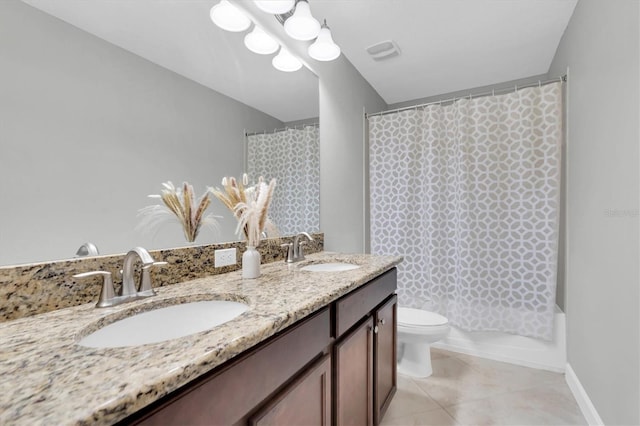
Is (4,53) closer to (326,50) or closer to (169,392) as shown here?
(169,392)

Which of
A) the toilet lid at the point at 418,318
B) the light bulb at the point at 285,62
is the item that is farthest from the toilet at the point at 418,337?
the light bulb at the point at 285,62

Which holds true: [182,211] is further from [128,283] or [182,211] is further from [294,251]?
[294,251]

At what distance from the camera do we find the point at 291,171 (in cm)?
179

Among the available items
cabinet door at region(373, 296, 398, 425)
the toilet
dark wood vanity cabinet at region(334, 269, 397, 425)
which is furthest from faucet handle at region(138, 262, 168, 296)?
the toilet

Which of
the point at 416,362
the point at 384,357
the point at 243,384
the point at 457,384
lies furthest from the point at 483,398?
the point at 243,384

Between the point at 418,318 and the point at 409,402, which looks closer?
the point at 409,402

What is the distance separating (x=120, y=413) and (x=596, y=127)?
2092mm

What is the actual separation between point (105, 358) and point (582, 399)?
2.30 metres

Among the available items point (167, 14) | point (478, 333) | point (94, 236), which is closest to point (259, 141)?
point (167, 14)

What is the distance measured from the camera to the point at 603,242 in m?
1.32

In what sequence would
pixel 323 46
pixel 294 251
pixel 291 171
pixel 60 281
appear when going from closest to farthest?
pixel 60 281, pixel 294 251, pixel 323 46, pixel 291 171

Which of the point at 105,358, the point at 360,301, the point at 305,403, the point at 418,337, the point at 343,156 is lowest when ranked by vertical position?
the point at 418,337

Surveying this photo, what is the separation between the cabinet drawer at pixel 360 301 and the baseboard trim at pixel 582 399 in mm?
1174

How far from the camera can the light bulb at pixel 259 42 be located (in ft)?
4.71
